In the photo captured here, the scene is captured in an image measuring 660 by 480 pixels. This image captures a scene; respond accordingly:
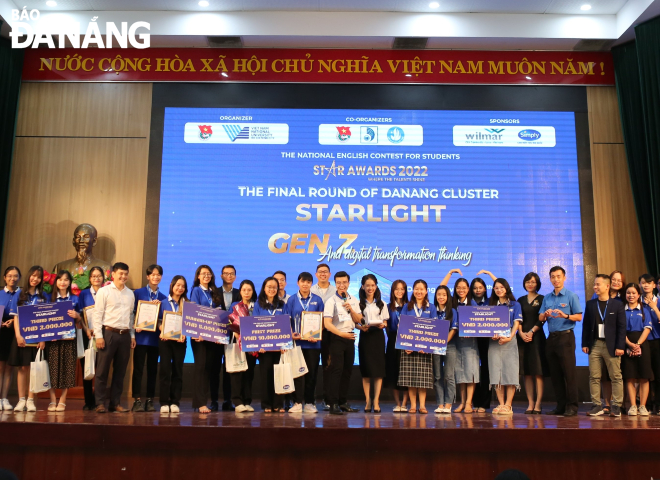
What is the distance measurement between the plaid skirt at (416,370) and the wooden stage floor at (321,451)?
4.49ft

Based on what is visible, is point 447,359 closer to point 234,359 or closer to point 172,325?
point 234,359

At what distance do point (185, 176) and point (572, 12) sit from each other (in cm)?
525

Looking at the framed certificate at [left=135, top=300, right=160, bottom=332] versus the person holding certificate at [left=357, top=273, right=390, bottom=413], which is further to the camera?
the person holding certificate at [left=357, top=273, right=390, bottom=413]

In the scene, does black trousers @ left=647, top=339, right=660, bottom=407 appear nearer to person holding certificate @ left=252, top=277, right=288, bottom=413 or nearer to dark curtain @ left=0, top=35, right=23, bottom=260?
person holding certificate @ left=252, top=277, right=288, bottom=413

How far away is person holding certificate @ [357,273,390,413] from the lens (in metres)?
5.24

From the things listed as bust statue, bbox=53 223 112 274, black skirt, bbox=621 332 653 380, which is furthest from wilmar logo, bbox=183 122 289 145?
black skirt, bbox=621 332 653 380

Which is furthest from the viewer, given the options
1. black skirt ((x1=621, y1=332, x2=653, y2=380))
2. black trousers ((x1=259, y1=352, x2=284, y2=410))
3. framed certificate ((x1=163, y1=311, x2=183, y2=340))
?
black skirt ((x1=621, y1=332, x2=653, y2=380))

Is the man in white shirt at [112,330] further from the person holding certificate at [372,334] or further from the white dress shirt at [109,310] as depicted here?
the person holding certificate at [372,334]

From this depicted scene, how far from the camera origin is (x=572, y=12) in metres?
7.34

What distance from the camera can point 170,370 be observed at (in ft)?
16.7

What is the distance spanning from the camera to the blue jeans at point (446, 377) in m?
5.32

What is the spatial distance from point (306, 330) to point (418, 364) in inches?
41.3

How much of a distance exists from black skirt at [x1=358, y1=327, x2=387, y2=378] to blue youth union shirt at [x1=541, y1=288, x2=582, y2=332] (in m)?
1.55

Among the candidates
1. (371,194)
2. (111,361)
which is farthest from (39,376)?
(371,194)
